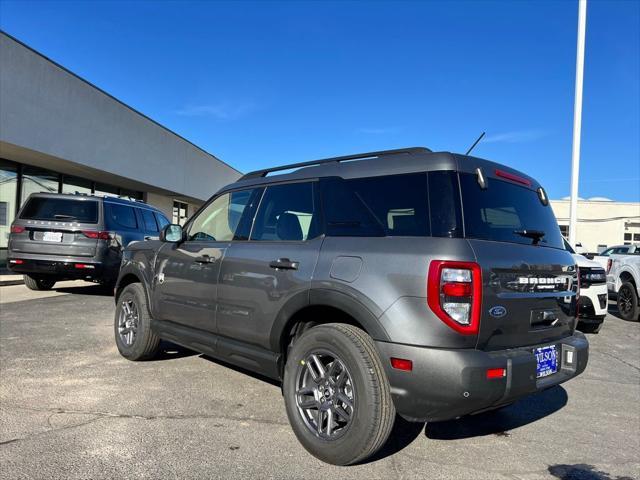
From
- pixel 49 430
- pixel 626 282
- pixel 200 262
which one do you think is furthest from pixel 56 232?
pixel 626 282

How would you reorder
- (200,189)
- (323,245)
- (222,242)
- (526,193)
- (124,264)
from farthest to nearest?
(200,189)
(124,264)
(222,242)
(526,193)
(323,245)

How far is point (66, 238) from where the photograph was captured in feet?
29.5

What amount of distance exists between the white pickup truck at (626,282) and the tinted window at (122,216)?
1003 cm

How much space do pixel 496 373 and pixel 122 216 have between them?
28.4 ft

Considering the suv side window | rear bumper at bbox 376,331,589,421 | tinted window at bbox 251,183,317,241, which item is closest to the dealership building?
the suv side window

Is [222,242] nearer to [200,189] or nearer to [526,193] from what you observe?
[526,193]

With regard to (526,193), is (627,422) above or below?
below

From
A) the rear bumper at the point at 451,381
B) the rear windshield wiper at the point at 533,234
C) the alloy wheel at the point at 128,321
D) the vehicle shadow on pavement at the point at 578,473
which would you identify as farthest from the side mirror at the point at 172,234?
the vehicle shadow on pavement at the point at 578,473

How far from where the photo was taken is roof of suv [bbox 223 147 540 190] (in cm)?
304

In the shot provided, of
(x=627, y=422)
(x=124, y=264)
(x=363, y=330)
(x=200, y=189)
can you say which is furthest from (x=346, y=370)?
(x=200, y=189)

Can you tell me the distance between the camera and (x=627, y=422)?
4125 mm

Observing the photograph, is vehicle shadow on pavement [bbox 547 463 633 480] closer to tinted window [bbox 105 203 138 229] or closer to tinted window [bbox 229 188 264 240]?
tinted window [bbox 229 188 264 240]

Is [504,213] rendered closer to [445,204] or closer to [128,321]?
[445,204]

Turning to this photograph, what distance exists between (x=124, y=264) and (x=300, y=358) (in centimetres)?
305
